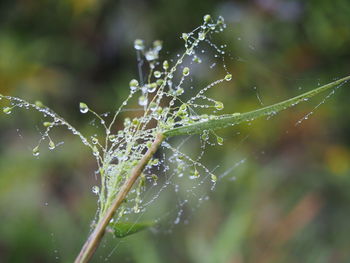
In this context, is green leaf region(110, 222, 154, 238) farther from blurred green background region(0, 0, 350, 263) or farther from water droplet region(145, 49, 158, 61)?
blurred green background region(0, 0, 350, 263)

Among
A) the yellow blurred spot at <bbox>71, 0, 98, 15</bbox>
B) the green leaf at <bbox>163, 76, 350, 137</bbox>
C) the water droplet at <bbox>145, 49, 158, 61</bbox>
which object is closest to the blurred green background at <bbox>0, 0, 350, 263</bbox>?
the yellow blurred spot at <bbox>71, 0, 98, 15</bbox>

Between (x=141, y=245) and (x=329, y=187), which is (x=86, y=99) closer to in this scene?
(x=141, y=245)

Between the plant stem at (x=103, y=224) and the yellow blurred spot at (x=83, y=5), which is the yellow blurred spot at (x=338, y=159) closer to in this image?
the yellow blurred spot at (x=83, y=5)

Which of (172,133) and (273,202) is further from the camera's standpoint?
(273,202)

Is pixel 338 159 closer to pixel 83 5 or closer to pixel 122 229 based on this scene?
pixel 83 5

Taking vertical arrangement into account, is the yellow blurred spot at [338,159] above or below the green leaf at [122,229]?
below

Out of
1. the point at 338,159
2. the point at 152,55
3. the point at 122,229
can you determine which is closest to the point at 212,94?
the point at 338,159

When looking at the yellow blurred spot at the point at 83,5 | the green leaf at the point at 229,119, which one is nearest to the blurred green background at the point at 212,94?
the yellow blurred spot at the point at 83,5

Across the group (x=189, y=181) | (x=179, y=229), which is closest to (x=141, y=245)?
(x=179, y=229)
